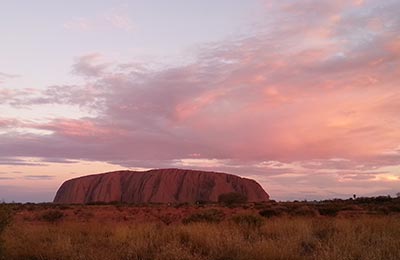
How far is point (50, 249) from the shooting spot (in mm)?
10961

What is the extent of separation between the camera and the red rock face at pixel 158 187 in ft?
324

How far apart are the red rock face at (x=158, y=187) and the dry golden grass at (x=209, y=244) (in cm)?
8262

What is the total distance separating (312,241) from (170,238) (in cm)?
413

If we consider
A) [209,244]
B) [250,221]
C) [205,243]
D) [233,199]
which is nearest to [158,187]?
[233,199]

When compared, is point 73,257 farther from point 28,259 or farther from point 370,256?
point 370,256

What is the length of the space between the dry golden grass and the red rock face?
82617 millimetres

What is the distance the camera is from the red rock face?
98762 millimetres

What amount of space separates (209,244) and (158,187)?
9066 centimetres

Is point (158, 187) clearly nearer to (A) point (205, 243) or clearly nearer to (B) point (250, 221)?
(B) point (250, 221)

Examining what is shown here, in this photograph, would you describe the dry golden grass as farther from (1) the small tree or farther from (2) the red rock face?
(2) the red rock face

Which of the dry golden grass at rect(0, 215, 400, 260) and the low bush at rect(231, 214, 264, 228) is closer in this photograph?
the dry golden grass at rect(0, 215, 400, 260)

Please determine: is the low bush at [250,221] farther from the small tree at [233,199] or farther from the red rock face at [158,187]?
the red rock face at [158,187]

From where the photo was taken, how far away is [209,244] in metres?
11.0

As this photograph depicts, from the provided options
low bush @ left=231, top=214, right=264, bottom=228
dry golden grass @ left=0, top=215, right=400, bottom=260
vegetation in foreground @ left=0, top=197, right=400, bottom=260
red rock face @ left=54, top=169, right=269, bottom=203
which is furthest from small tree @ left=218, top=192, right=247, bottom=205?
dry golden grass @ left=0, top=215, right=400, bottom=260
